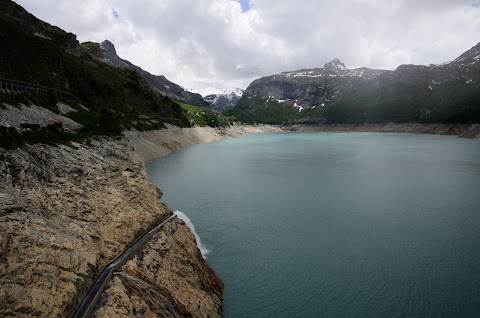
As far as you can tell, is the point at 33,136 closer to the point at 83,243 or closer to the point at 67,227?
the point at 67,227

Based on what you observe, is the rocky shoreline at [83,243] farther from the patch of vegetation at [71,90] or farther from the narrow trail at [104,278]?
the patch of vegetation at [71,90]

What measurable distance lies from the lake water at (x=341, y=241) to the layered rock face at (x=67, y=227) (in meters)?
4.54

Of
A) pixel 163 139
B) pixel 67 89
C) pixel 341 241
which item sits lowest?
pixel 341 241

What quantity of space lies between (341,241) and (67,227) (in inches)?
799

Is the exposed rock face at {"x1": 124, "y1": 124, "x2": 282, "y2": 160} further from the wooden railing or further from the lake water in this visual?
the lake water

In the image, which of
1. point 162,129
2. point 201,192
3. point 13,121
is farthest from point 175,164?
point 13,121

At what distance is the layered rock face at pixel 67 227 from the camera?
34.6 feet

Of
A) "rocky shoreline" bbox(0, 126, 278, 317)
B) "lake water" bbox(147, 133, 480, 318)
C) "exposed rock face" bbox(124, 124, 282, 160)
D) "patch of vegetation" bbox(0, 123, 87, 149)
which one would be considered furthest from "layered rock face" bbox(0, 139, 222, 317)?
"exposed rock face" bbox(124, 124, 282, 160)

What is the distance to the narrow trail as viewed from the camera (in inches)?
438

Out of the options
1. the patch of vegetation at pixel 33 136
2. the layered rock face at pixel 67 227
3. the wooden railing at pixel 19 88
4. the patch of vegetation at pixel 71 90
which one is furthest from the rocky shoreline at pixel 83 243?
the wooden railing at pixel 19 88

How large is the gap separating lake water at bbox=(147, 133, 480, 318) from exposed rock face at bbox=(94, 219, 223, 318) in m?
2.16

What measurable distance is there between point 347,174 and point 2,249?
53.1 m

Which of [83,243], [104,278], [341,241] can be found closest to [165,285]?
[104,278]

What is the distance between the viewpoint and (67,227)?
14.1 m
